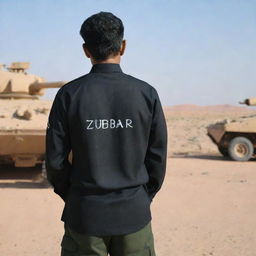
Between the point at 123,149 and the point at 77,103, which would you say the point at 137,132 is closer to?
the point at 123,149

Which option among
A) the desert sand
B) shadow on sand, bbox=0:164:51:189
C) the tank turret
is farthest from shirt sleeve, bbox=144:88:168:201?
the tank turret

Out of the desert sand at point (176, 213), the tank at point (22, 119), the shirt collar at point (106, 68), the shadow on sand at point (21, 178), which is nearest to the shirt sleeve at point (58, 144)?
the shirt collar at point (106, 68)

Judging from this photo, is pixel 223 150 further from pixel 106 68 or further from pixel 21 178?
pixel 106 68

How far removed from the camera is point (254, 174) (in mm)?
8836

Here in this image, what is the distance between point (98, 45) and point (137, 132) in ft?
1.48

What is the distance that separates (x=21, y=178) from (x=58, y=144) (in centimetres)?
700

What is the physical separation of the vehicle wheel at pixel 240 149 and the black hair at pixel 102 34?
33.9ft

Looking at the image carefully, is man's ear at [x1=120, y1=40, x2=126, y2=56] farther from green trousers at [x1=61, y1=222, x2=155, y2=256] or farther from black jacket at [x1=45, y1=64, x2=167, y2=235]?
green trousers at [x1=61, y1=222, x2=155, y2=256]

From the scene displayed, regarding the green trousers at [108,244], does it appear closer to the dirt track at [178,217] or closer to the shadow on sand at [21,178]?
the dirt track at [178,217]

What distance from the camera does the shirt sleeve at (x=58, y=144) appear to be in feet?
5.99

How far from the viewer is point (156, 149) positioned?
6.45 ft

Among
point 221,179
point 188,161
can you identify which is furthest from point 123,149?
point 188,161

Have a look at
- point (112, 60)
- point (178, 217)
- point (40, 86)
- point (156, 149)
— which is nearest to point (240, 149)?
point (40, 86)

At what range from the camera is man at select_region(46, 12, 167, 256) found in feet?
5.86
